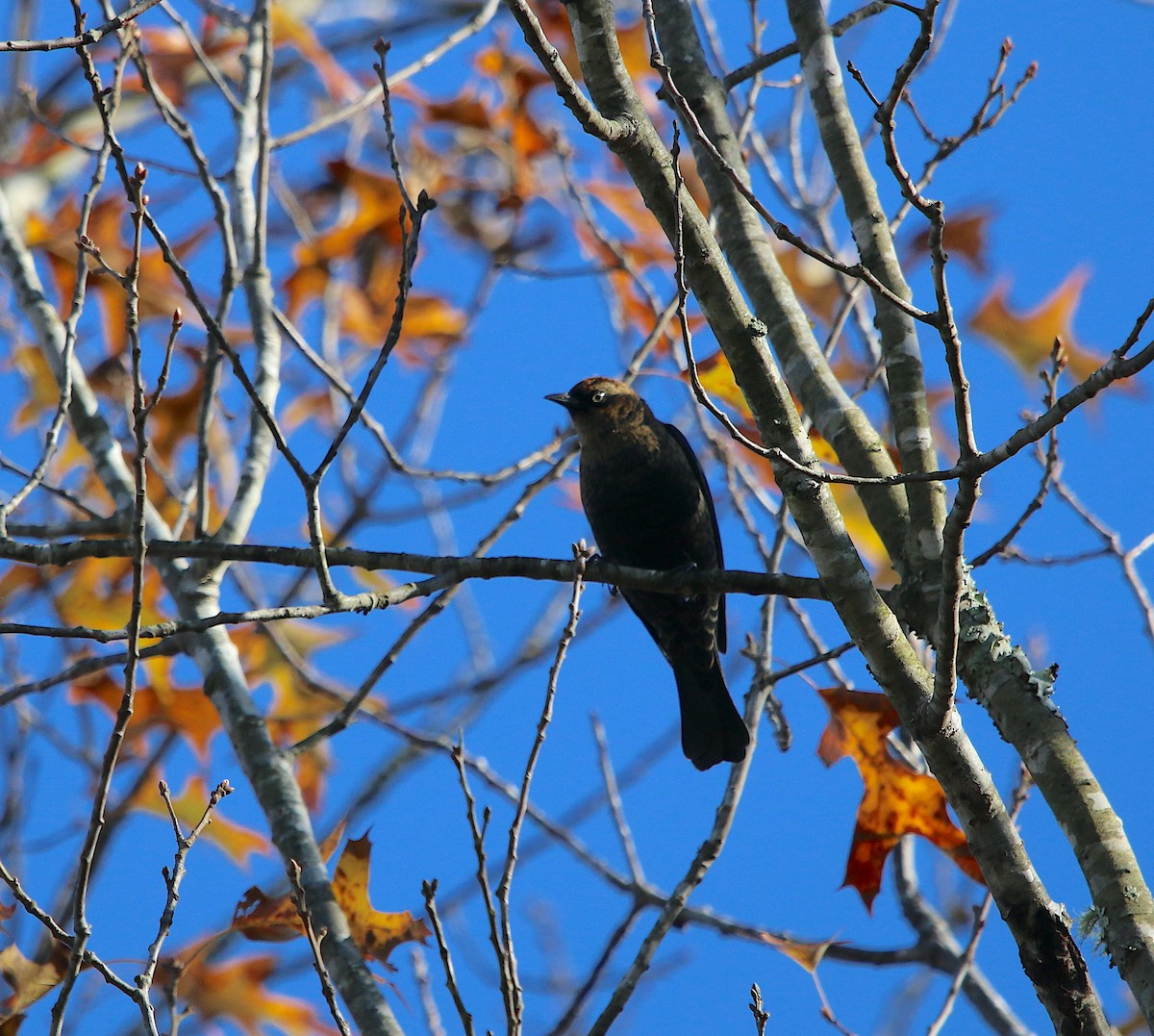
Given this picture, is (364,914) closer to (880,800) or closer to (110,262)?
(880,800)

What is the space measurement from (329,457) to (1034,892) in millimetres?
1598

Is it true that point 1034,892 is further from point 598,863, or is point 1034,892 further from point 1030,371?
point 1030,371

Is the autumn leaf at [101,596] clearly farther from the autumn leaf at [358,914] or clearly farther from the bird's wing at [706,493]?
the bird's wing at [706,493]

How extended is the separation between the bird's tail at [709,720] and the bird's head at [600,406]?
3.30 ft

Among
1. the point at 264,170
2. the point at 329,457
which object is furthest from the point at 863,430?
the point at 264,170

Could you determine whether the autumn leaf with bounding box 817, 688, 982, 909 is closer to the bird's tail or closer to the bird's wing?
the bird's tail

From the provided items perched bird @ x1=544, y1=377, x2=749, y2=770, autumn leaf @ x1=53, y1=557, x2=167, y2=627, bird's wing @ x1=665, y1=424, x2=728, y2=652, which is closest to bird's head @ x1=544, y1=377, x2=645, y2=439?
perched bird @ x1=544, y1=377, x2=749, y2=770

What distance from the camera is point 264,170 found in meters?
3.99

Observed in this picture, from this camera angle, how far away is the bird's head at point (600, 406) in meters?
4.76

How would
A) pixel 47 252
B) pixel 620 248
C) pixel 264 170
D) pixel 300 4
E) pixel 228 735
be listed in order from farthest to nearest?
pixel 300 4 → pixel 47 252 → pixel 620 248 → pixel 264 170 → pixel 228 735

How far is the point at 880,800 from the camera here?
3049 millimetres

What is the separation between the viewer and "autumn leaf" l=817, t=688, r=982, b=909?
9.80 feet

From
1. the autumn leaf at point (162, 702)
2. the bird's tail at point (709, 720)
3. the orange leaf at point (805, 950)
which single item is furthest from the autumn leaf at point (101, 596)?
the orange leaf at point (805, 950)

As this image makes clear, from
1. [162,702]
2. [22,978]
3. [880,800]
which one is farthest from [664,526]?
[22,978]
